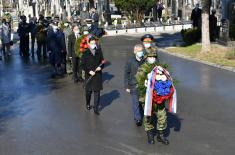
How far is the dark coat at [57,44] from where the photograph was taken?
15.8 m

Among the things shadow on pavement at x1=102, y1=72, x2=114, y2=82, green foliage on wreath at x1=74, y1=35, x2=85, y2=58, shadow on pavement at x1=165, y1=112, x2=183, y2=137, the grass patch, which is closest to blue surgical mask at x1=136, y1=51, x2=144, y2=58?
shadow on pavement at x1=165, y1=112, x2=183, y2=137

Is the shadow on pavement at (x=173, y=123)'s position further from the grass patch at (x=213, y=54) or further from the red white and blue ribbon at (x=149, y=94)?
the grass patch at (x=213, y=54)

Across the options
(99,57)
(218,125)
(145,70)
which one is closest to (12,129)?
(99,57)

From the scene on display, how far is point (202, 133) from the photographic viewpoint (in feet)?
30.0

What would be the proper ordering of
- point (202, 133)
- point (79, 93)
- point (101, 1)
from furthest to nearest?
point (101, 1), point (79, 93), point (202, 133)

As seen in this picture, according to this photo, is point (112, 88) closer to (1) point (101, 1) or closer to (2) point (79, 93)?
(2) point (79, 93)

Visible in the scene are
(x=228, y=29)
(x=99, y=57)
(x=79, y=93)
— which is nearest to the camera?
(x=99, y=57)

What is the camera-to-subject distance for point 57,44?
52.4ft

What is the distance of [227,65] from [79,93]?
6.09 m

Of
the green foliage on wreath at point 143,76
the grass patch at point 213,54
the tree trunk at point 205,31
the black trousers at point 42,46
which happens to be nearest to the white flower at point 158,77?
the green foliage on wreath at point 143,76

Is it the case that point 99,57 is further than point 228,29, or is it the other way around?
point 228,29

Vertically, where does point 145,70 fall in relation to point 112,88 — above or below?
above

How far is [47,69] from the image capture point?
18188mm

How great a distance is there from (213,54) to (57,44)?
6.92 m
